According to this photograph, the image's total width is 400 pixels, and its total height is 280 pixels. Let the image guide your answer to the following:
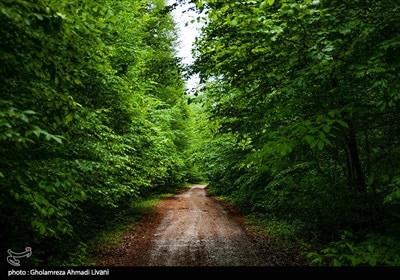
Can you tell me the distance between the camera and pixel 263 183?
17891mm

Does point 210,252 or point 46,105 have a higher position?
point 46,105

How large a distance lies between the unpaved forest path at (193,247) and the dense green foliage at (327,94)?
2.22 metres

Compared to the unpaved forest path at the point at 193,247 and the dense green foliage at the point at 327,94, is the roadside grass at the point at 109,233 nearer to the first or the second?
the unpaved forest path at the point at 193,247

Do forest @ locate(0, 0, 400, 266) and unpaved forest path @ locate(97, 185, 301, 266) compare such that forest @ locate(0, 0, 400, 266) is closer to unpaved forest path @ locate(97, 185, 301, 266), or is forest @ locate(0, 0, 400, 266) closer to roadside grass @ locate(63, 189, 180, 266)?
roadside grass @ locate(63, 189, 180, 266)

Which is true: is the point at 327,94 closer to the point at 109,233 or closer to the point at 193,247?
the point at 193,247

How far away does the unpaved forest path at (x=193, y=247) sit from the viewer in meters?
9.60

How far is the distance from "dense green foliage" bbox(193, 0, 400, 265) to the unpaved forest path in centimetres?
222

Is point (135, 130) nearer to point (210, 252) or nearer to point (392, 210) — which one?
point (210, 252)

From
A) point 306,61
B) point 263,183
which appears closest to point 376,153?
point 306,61

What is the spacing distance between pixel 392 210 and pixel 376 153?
1.32 metres

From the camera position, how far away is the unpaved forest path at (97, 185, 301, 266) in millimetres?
9602

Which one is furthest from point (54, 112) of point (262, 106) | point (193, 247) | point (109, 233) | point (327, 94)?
point (109, 233)

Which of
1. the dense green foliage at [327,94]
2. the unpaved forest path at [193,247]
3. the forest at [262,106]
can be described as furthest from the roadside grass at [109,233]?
the dense green foliage at [327,94]

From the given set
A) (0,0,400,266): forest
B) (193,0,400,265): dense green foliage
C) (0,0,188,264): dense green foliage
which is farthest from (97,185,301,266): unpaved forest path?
(193,0,400,265): dense green foliage
